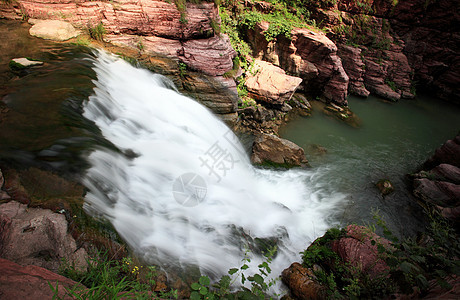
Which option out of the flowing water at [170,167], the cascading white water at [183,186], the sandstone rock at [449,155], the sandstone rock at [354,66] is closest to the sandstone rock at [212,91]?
the cascading white water at [183,186]

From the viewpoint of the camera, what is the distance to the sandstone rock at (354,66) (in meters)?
13.5

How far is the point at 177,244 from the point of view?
331cm

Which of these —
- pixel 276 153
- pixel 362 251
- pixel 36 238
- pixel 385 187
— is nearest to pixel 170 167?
pixel 36 238

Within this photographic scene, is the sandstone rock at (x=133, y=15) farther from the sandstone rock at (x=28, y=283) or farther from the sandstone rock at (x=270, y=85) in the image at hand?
the sandstone rock at (x=28, y=283)

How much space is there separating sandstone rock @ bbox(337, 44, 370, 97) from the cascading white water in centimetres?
952

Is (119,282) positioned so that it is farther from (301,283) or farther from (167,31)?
(167,31)

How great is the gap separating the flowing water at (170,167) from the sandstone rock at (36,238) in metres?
0.45

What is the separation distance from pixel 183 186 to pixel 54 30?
597cm

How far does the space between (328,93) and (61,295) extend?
1256 cm

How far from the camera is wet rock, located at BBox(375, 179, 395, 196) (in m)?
6.61

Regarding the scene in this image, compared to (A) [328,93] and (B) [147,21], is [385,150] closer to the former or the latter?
(A) [328,93]

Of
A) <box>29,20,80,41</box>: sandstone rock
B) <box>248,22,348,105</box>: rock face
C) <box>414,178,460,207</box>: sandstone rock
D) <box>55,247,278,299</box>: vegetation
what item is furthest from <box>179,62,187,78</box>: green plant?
<box>414,178,460,207</box>: sandstone rock

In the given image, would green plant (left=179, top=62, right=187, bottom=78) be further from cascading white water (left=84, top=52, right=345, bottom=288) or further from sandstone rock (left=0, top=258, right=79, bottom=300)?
sandstone rock (left=0, top=258, right=79, bottom=300)

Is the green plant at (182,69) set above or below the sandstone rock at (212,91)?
above
